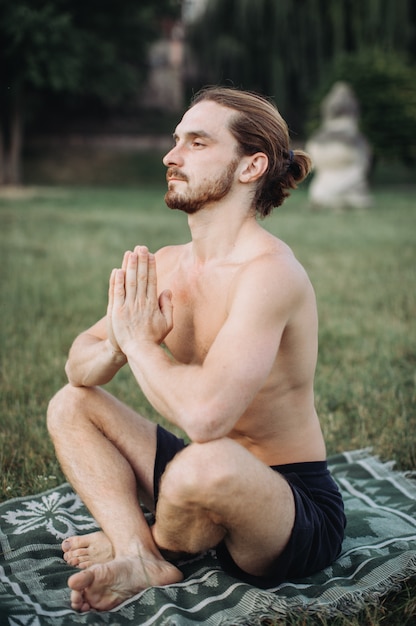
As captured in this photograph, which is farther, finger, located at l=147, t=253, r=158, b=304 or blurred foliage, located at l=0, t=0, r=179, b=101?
blurred foliage, located at l=0, t=0, r=179, b=101

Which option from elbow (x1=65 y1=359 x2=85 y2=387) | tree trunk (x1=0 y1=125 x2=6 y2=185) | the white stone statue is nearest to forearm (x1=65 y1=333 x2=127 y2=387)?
elbow (x1=65 y1=359 x2=85 y2=387)

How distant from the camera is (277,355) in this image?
231 cm

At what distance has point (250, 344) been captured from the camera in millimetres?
2053

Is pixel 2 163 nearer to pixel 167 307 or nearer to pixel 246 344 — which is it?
pixel 167 307

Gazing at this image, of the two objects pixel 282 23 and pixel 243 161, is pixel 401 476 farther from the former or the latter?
pixel 282 23

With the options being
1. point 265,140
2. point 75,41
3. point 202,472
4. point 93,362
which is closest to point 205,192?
point 265,140

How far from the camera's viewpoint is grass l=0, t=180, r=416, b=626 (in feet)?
11.7

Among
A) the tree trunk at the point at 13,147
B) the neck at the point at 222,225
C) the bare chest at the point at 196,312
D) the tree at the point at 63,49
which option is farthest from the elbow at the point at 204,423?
the tree trunk at the point at 13,147

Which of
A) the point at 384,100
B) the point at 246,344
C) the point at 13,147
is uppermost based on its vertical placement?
the point at 384,100

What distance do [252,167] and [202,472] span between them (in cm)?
100

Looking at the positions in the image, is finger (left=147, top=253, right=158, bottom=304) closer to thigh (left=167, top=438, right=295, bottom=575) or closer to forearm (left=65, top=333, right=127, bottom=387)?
forearm (left=65, top=333, right=127, bottom=387)

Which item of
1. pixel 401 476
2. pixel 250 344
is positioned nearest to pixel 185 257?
pixel 250 344

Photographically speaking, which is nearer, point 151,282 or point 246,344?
point 246,344

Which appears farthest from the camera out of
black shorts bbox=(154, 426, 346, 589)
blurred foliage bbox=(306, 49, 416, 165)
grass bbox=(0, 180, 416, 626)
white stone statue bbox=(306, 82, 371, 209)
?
blurred foliage bbox=(306, 49, 416, 165)
